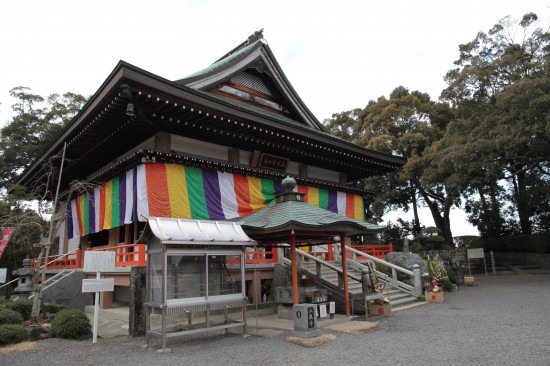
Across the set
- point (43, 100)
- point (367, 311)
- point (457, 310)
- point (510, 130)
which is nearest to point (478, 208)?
point (510, 130)

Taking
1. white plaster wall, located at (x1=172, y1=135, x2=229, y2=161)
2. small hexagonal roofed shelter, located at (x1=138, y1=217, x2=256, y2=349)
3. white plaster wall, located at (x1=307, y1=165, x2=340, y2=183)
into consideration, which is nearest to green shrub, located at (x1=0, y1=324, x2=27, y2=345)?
small hexagonal roofed shelter, located at (x1=138, y1=217, x2=256, y2=349)

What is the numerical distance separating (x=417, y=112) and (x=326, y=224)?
2343 cm

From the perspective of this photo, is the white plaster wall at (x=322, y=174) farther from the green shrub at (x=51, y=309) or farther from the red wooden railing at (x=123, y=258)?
the green shrub at (x=51, y=309)

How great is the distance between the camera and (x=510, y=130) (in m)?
18.0

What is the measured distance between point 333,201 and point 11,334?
38.4ft

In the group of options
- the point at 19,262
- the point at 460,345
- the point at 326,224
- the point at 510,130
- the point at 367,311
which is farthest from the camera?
the point at 19,262

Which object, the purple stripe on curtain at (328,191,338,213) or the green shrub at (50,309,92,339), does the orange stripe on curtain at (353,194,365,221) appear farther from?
the green shrub at (50,309,92,339)

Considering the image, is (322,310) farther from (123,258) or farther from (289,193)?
(123,258)

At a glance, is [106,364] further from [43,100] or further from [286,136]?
[43,100]

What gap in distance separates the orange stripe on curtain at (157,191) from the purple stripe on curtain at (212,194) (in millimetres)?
1365

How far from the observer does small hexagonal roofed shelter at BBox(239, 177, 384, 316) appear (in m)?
8.35

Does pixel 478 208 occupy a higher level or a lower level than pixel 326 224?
higher

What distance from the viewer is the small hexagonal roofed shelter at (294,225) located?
8.35m

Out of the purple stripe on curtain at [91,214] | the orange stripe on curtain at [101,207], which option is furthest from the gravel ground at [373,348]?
the purple stripe on curtain at [91,214]
